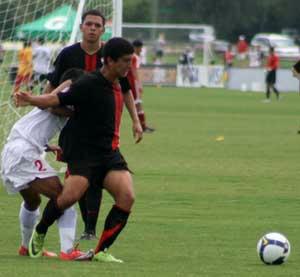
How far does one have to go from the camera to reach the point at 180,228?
12.2m

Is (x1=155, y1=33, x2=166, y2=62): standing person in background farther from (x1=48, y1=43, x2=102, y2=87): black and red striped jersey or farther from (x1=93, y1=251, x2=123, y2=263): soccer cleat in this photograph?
(x1=93, y1=251, x2=123, y2=263): soccer cleat

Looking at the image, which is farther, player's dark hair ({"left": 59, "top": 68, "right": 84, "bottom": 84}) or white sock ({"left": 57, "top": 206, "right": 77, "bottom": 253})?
player's dark hair ({"left": 59, "top": 68, "right": 84, "bottom": 84})

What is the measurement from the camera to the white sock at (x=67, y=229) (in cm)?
995

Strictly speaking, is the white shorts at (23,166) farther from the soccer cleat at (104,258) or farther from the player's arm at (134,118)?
the player's arm at (134,118)

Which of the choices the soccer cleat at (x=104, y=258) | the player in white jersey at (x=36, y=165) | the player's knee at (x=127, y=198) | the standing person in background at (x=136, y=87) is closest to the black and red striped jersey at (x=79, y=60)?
the standing person in background at (x=136, y=87)

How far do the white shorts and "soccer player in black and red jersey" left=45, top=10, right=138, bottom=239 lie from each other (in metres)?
1.24

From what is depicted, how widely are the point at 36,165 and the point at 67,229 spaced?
0.58 m

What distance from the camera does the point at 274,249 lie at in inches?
381

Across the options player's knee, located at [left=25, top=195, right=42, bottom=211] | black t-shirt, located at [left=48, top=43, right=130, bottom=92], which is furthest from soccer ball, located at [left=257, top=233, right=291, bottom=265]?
black t-shirt, located at [left=48, top=43, right=130, bottom=92]

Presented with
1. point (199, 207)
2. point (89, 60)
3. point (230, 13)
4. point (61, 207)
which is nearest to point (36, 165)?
point (61, 207)

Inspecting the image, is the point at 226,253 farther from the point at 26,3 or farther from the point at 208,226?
the point at 26,3

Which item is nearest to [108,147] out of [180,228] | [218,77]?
[180,228]

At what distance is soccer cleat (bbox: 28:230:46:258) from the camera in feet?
32.9

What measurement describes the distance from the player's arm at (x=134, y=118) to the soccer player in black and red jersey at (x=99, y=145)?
87 cm
